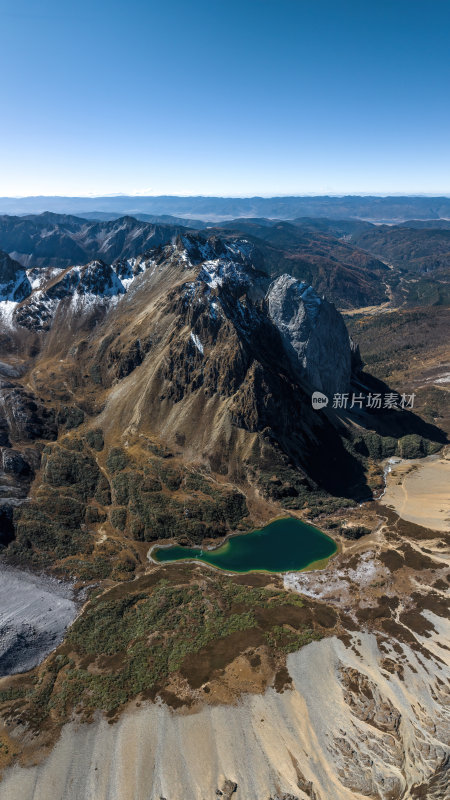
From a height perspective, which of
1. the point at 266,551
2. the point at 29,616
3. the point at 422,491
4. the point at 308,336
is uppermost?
the point at 308,336

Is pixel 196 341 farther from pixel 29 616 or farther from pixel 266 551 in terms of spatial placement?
pixel 29 616

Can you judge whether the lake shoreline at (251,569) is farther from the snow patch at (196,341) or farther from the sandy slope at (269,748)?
the snow patch at (196,341)

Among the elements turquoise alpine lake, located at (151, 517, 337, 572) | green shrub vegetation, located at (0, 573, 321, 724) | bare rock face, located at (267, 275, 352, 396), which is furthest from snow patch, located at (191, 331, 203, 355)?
green shrub vegetation, located at (0, 573, 321, 724)

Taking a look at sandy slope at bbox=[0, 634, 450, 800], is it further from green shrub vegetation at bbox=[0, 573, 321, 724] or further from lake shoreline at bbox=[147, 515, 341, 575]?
lake shoreline at bbox=[147, 515, 341, 575]

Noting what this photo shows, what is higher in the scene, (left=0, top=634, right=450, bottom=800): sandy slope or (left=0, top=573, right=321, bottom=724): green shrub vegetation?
(left=0, top=634, right=450, bottom=800): sandy slope

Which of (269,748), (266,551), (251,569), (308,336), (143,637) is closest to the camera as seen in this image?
(269,748)

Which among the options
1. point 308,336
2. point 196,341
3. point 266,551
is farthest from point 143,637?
point 308,336

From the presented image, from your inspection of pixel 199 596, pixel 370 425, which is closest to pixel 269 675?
pixel 199 596
